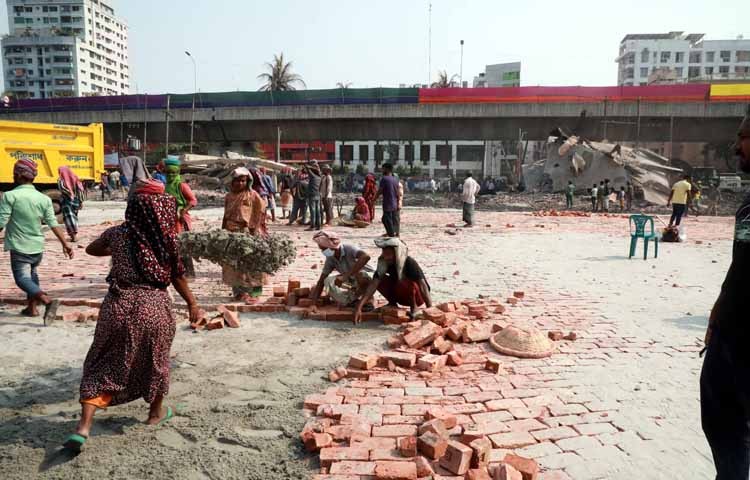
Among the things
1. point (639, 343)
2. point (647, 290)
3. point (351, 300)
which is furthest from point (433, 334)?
point (647, 290)

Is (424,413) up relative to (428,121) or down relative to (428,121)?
down

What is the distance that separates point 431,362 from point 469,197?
38.1 feet

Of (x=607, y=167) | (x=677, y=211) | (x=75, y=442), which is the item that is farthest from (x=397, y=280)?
(x=607, y=167)

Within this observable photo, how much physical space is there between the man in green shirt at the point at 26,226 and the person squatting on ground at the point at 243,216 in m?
1.89

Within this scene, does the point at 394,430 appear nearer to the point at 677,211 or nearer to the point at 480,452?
the point at 480,452

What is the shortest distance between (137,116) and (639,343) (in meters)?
34.6

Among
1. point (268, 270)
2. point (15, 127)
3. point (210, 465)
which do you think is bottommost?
point (210, 465)

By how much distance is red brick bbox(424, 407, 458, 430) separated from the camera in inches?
126

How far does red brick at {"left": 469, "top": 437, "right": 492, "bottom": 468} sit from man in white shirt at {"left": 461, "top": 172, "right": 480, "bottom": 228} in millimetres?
12541

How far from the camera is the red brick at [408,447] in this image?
9.63ft

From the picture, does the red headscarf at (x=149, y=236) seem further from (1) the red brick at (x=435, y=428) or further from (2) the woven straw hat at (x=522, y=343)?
(2) the woven straw hat at (x=522, y=343)

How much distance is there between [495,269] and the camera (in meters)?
8.88

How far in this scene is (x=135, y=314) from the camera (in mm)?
3041

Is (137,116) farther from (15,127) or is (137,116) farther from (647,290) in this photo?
(647,290)
